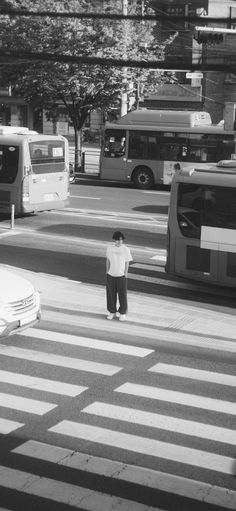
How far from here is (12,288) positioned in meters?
12.0

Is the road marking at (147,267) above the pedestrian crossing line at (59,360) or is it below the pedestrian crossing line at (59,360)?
below

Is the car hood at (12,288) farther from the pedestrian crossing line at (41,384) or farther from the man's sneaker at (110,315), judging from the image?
the man's sneaker at (110,315)

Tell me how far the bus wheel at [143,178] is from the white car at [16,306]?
2026 centimetres

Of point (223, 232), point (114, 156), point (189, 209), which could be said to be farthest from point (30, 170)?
point (114, 156)

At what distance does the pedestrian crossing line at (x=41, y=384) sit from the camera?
393 inches

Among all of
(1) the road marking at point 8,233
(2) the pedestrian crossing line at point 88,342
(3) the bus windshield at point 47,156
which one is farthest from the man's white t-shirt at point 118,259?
(3) the bus windshield at point 47,156

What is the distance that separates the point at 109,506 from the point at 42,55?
4.82 metres

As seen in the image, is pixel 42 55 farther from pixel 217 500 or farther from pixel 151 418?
pixel 217 500

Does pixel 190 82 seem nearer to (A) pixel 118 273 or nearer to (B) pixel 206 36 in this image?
(B) pixel 206 36

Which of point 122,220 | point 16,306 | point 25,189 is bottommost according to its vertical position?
point 122,220

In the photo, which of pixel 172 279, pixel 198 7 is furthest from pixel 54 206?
pixel 198 7

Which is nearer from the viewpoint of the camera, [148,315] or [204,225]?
[148,315]

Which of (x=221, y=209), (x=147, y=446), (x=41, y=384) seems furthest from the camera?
(x=221, y=209)

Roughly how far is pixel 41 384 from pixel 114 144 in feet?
77.0
